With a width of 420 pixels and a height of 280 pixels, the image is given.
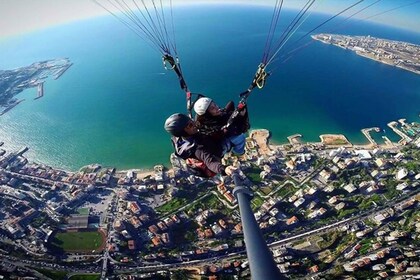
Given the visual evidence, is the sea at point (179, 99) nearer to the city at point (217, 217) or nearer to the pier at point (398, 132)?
the pier at point (398, 132)

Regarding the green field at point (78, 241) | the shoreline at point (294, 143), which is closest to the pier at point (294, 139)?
the shoreline at point (294, 143)

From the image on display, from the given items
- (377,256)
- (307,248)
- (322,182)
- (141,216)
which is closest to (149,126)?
(141,216)

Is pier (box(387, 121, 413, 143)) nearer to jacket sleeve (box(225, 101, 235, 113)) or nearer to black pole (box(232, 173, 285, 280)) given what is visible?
jacket sleeve (box(225, 101, 235, 113))

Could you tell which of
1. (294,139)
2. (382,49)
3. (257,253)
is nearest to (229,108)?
(257,253)

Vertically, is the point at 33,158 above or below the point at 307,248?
above

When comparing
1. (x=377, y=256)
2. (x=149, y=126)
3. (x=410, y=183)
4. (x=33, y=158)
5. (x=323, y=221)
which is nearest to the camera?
(x=377, y=256)

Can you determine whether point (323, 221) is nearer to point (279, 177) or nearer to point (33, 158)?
point (279, 177)
